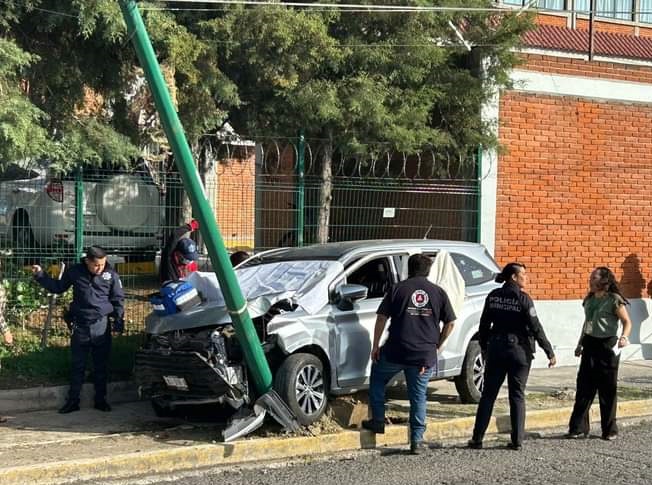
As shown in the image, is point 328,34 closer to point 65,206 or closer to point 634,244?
point 65,206

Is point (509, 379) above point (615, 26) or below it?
below

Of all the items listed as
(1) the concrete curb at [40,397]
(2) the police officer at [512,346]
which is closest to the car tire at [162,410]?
(1) the concrete curb at [40,397]

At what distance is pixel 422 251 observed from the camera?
404 inches

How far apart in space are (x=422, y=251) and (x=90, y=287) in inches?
142

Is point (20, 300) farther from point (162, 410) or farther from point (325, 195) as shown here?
point (325, 195)

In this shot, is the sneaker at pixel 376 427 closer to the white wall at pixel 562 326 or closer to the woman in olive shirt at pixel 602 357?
the woman in olive shirt at pixel 602 357

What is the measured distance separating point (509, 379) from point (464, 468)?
1117mm

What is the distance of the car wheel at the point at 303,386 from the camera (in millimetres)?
8484

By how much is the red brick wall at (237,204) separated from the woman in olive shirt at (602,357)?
4996 mm

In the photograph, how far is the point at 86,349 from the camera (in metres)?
9.67

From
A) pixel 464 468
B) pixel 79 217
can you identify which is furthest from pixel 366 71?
pixel 464 468

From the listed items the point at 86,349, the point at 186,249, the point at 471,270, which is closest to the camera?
the point at 86,349

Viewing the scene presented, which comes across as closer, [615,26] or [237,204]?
[237,204]

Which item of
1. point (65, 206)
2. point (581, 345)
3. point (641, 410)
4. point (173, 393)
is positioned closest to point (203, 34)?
point (65, 206)
